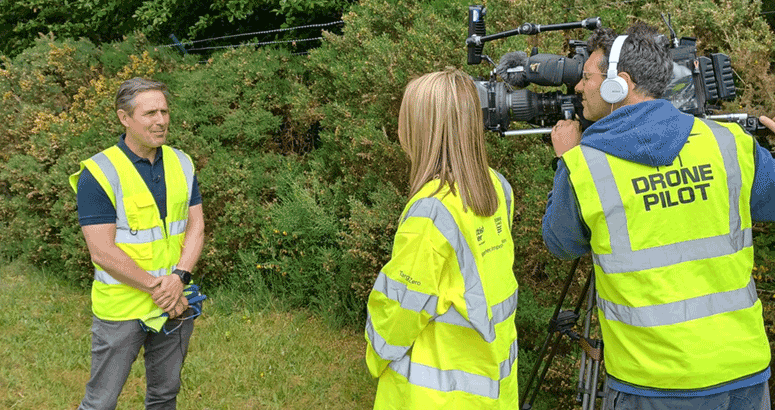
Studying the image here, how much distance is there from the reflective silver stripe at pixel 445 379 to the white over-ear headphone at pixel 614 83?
3.39 feet

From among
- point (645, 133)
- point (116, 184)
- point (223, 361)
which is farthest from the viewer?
point (223, 361)

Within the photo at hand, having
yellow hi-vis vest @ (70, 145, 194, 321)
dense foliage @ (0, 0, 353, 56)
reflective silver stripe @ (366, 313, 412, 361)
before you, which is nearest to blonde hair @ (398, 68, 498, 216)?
reflective silver stripe @ (366, 313, 412, 361)

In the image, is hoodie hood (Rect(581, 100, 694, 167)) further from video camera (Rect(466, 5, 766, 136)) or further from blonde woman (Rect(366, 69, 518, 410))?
blonde woman (Rect(366, 69, 518, 410))

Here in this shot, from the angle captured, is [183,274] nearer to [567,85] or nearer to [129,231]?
[129,231]

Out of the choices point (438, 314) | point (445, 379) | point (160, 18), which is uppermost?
point (160, 18)

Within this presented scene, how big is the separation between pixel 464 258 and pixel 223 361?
11.2 feet

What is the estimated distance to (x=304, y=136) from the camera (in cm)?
686

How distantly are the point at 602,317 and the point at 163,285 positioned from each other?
2.12 meters

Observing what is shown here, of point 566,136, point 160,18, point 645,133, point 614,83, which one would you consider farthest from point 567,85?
point 160,18

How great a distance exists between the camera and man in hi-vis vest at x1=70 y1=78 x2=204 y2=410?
3.23 metres

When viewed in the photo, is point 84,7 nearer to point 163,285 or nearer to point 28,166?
point 28,166

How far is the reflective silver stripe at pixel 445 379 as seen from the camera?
2254mm

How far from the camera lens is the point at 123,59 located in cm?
785

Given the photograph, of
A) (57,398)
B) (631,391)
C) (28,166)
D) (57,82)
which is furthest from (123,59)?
(631,391)
